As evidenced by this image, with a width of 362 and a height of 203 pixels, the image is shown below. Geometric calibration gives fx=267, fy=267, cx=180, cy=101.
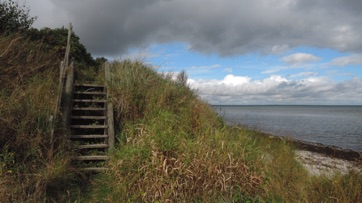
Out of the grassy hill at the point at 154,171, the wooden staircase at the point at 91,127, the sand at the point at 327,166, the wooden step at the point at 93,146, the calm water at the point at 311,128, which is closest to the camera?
the grassy hill at the point at 154,171

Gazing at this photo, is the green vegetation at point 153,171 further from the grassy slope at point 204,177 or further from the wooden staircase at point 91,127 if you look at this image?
the wooden staircase at point 91,127

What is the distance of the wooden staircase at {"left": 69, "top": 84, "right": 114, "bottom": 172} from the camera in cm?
773

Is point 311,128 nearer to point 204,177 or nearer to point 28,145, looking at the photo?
point 204,177

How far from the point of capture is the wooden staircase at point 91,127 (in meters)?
7.73

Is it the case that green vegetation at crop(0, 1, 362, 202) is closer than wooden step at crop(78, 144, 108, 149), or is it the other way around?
green vegetation at crop(0, 1, 362, 202)

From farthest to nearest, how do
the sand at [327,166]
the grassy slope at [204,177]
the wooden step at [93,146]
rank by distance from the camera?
1. the wooden step at [93,146]
2. the sand at [327,166]
3. the grassy slope at [204,177]

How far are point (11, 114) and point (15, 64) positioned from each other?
417 cm

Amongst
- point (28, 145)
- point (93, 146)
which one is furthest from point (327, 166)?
point (28, 145)

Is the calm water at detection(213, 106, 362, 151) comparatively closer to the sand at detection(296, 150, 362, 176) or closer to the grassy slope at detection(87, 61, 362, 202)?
the sand at detection(296, 150, 362, 176)

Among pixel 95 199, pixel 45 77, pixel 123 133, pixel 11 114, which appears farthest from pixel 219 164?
pixel 45 77

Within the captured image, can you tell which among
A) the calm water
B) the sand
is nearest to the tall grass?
the sand

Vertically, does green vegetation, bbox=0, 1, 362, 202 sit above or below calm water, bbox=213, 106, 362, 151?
above

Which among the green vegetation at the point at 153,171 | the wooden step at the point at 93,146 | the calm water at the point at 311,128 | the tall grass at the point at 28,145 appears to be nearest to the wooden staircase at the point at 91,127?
the wooden step at the point at 93,146

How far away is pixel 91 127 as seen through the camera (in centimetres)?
855
